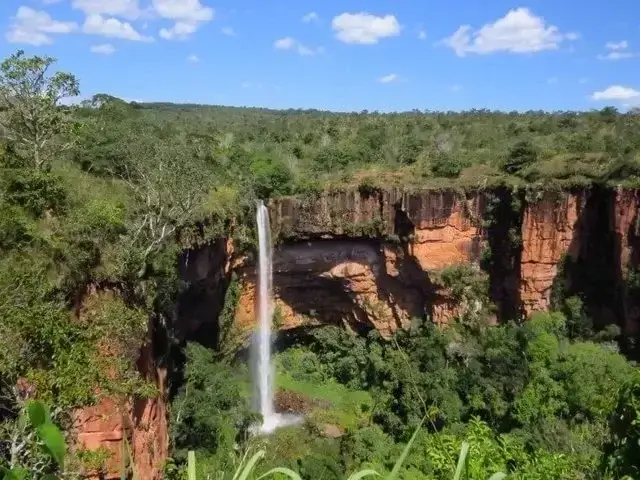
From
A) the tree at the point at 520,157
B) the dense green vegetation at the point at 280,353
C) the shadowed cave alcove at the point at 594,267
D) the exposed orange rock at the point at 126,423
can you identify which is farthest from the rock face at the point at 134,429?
the tree at the point at 520,157

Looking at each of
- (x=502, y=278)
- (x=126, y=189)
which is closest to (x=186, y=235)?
(x=126, y=189)

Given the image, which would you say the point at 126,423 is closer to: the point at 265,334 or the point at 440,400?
the point at 440,400

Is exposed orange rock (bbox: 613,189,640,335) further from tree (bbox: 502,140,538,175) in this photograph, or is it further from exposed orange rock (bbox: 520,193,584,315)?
tree (bbox: 502,140,538,175)

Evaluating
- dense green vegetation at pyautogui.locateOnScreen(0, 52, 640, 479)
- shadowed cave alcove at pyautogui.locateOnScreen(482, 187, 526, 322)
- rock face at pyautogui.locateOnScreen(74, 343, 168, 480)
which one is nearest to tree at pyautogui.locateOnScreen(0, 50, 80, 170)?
dense green vegetation at pyautogui.locateOnScreen(0, 52, 640, 479)

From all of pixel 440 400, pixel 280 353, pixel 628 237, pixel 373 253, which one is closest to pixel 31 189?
pixel 440 400

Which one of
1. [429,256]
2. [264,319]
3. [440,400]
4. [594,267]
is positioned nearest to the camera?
[440,400]

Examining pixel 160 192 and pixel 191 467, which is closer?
pixel 191 467

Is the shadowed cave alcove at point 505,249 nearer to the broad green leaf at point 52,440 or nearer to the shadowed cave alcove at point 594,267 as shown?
the shadowed cave alcove at point 594,267
